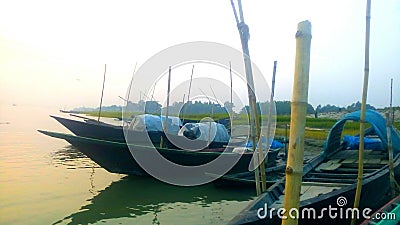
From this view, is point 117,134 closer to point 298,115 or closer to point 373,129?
point 373,129

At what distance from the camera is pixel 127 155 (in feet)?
25.9

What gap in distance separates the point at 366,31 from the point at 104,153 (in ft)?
20.8

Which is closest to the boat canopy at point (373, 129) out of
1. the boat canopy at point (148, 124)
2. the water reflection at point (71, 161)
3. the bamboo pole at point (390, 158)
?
the bamboo pole at point (390, 158)

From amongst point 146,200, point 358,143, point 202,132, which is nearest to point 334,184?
point 358,143

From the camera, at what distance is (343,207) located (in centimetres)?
407

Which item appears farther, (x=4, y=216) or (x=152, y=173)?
(x=152, y=173)

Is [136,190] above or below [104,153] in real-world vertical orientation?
below

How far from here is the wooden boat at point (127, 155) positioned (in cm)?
760

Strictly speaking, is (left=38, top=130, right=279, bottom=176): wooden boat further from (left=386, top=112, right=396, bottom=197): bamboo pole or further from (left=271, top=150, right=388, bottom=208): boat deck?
(left=386, top=112, right=396, bottom=197): bamboo pole

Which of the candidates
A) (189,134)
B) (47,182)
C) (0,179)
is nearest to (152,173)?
(189,134)

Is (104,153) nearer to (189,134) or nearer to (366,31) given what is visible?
(189,134)

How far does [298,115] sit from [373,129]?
6246mm

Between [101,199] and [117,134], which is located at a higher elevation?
[117,134]

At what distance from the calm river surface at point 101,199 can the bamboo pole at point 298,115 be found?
14.8ft
